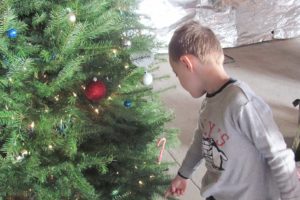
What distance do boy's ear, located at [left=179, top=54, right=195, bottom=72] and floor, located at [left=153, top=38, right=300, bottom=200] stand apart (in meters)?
1.06

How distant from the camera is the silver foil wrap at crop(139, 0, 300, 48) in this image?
12.9 feet

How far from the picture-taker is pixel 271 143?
3.13 ft

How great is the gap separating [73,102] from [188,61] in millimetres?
405

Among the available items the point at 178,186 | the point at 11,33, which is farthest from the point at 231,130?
the point at 11,33

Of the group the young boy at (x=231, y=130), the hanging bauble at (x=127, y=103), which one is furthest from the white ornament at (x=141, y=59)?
the young boy at (x=231, y=130)

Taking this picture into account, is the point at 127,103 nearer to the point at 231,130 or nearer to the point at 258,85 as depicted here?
the point at 231,130

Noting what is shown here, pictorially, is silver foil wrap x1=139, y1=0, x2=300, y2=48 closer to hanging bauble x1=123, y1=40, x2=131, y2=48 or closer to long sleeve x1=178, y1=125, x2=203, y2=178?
hanging bauble x1=123, y1=40, x2=131, y2=48

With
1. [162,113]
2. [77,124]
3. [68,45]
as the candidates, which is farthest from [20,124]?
[162,113]

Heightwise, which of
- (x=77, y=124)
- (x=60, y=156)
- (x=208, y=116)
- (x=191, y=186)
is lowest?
(x=191, y=186)

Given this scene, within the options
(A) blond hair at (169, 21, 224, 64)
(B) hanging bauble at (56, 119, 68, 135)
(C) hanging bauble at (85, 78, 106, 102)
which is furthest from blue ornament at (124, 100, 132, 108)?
(A) blond hair at (169, 21, 224, 64)

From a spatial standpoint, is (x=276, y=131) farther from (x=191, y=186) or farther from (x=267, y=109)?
(x=191, y=186)

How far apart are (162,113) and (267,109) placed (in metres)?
0.62

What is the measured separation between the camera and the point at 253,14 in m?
4.13

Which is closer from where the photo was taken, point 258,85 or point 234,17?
point 258,85
